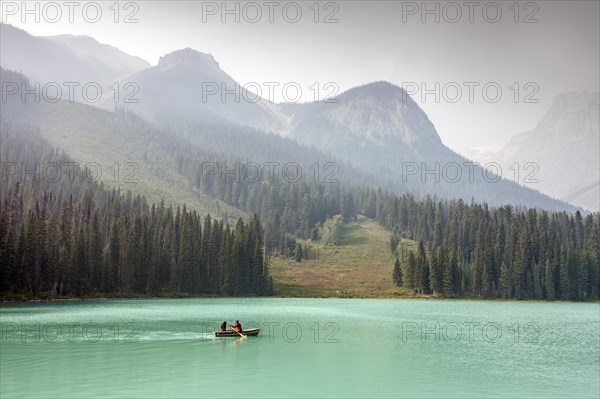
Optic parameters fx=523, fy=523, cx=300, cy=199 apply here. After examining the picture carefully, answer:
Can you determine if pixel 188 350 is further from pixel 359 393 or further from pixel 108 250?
pixel 108 250

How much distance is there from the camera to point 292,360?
48344mm

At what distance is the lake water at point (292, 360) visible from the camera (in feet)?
122

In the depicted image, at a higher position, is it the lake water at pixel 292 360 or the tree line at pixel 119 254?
the tree line at pixel 119 254

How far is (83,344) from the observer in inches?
2114

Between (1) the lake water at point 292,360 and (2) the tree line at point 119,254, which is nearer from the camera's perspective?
(1) the lake water at point 292,360

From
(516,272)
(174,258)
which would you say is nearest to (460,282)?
(516,272)

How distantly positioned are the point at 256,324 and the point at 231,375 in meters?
36.4

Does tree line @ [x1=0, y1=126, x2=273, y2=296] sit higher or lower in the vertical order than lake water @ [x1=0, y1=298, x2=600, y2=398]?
higher

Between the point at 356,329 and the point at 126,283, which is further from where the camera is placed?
the point at 126,283

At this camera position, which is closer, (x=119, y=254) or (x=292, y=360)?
(x=292, y=360)

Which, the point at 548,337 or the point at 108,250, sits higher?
the point at 108,250

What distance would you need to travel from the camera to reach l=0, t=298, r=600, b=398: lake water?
37.2m

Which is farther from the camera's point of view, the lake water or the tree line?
the tree line

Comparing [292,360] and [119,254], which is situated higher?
[119,254]
